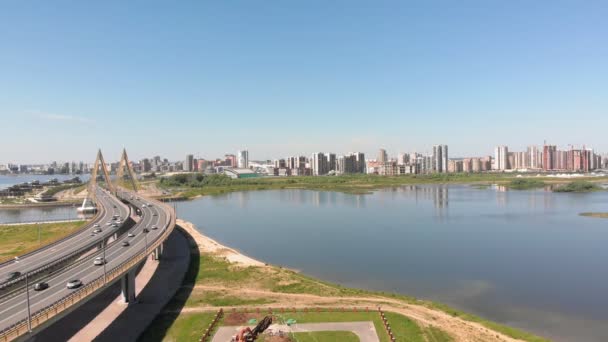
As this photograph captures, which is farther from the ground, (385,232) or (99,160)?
(99,160)

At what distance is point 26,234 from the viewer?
55.3 meters

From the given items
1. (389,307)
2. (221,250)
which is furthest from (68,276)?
(221,250)

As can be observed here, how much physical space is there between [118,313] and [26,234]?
42896mm

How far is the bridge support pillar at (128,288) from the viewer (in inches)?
997

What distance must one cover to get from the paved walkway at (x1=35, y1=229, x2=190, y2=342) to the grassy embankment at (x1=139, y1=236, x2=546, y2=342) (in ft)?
3.06

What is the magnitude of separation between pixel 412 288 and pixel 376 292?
3.61 m

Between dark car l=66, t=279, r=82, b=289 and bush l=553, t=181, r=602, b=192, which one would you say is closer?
dark car l=66, t=279, r=82, b=289

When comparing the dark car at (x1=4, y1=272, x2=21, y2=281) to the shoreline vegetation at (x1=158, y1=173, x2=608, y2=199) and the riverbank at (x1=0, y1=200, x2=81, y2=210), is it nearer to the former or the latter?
the riverbank at (x1=0, y1=200, x2=81, y2=210)

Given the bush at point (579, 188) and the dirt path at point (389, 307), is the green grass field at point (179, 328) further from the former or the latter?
the bush at point (579, 188)

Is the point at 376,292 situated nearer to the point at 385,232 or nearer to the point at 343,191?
the point at 385,232

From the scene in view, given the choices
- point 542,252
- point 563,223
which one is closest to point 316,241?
point 542,252

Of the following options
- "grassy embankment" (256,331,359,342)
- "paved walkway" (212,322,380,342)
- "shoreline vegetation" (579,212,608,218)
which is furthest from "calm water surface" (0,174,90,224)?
"shoreline vegetation" (579,212,608,218)

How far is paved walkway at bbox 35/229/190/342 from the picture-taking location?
2100 cm

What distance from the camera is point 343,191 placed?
411 ft
